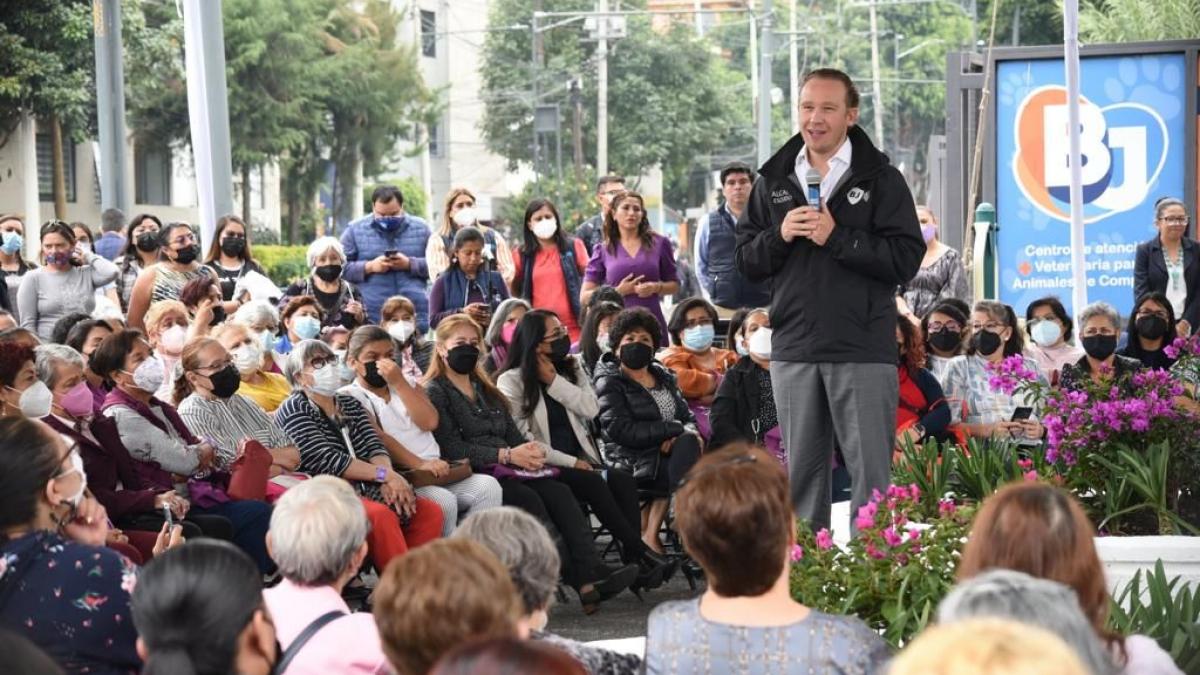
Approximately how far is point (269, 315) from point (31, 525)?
5.80 meters

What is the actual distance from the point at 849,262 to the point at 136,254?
7085 millimetres

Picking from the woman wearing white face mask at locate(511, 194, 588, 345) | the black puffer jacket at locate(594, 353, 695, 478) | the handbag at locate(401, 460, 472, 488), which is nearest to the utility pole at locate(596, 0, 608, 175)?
the woman wearing white face mask at locate(511, 194, 588, 345)

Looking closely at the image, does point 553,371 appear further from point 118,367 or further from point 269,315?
point 118,367

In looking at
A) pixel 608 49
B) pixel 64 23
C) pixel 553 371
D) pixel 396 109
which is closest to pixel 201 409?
pixel 553 371

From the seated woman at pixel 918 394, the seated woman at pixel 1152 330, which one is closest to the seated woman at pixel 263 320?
the seated woman at pixel 918 394

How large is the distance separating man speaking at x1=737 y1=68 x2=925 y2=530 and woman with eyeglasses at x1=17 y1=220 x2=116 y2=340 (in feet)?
20.0

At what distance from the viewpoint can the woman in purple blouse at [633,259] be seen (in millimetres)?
12633

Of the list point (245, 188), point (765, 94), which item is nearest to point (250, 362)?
point (765, 94)

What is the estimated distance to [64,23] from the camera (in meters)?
40.1

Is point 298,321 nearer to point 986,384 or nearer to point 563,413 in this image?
point 563,413

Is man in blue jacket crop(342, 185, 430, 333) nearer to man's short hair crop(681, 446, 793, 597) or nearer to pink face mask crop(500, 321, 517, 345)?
pink face mask crop(500, 321, 517, 345)

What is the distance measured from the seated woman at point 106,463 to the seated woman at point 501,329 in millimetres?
3215

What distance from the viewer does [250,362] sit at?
9.64 meters

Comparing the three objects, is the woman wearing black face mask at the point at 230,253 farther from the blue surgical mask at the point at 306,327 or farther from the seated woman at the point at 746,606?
the seated woman at the point at 746,606
